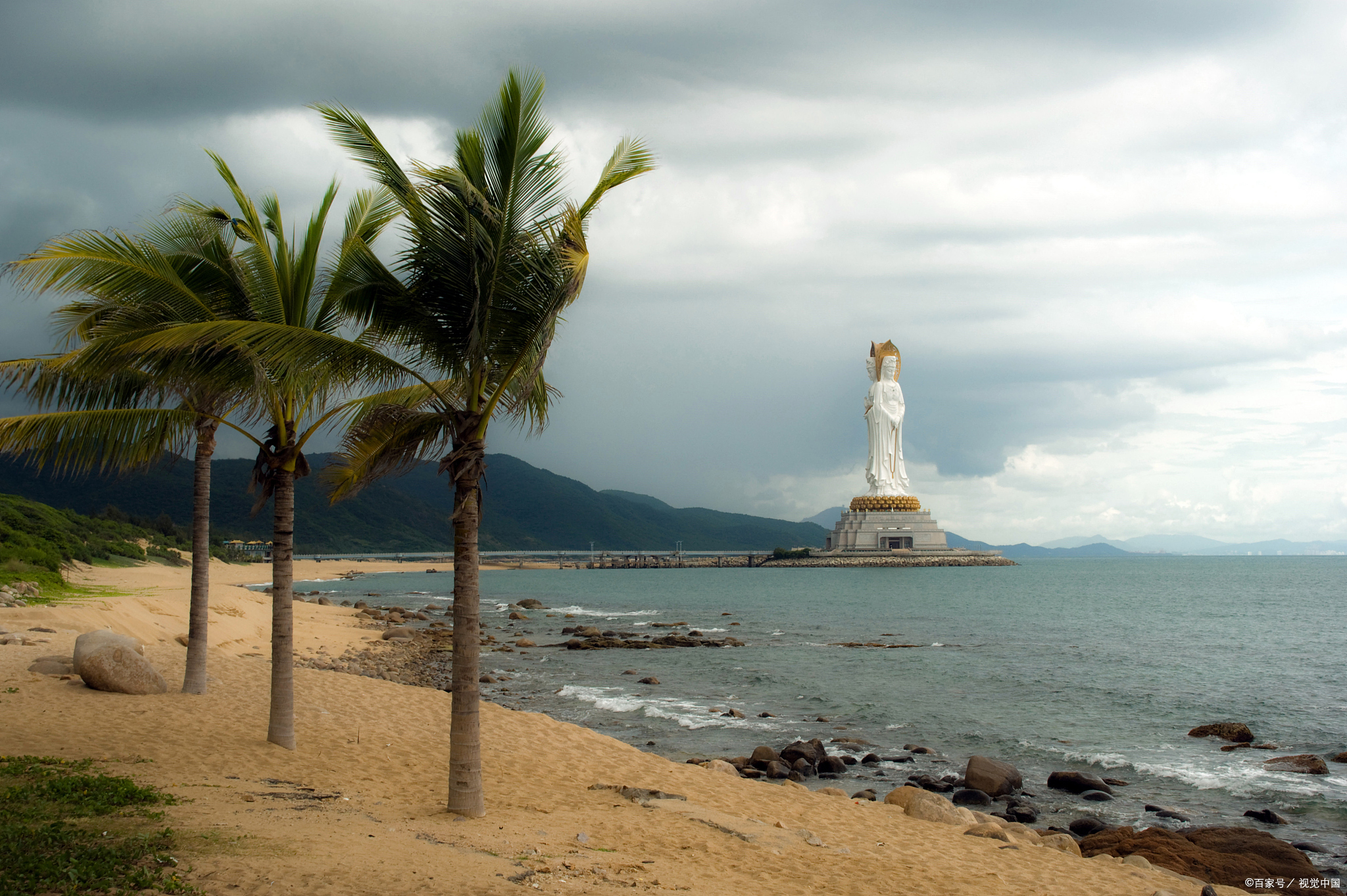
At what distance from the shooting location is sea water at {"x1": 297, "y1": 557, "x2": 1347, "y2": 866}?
1541cm

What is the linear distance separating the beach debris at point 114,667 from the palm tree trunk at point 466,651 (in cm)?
741

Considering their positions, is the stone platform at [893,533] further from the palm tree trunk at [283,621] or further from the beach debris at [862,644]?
the palm tree trunk at [283,621]

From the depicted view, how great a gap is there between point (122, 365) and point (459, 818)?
19.0 feet

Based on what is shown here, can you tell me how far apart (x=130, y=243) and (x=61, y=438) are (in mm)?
2318

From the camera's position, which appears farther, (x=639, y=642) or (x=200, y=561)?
(x=639, y=642)

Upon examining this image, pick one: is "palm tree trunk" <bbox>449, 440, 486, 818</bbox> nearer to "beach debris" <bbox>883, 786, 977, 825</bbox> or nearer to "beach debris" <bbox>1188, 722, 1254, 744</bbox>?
"beach debris" <bbox>883, 786, 977, 825</bbox>

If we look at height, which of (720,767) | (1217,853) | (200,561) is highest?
(200,561)

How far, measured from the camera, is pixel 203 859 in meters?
6.07

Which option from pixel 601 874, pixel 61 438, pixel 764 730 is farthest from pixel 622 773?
pixel 61 438

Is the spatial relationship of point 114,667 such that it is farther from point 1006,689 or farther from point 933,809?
point 1006,689

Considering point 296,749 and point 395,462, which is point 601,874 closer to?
point 395,462

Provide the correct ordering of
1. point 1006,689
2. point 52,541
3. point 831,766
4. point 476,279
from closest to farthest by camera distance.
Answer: point 476,279 → point 831,766 → point 1006,689 → point 52,541

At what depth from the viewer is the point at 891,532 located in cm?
10975

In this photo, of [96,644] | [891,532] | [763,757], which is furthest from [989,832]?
[891,532]
